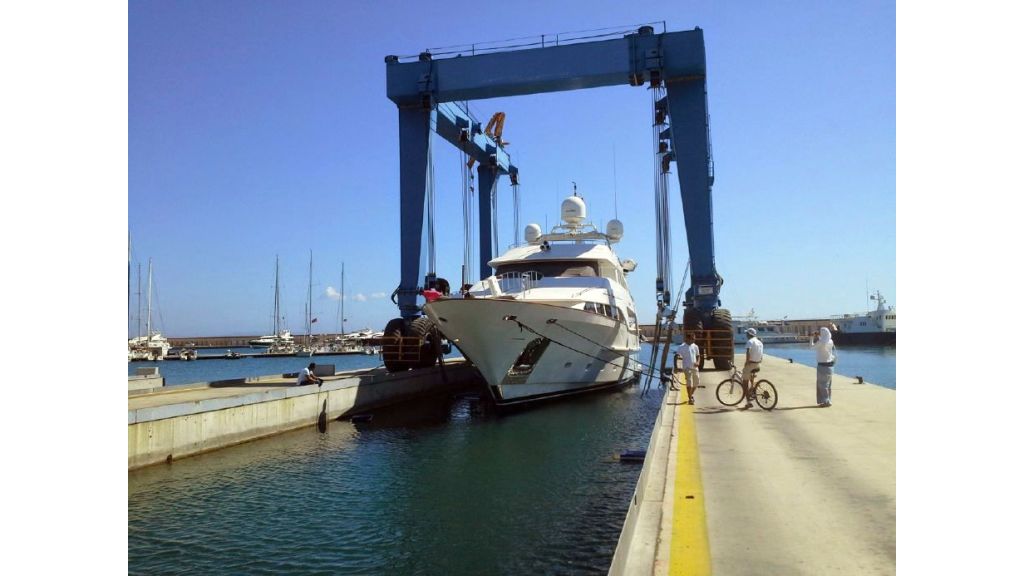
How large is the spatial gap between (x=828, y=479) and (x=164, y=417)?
1369cm

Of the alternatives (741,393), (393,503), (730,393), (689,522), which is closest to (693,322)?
(741,393)

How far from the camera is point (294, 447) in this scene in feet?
53.4

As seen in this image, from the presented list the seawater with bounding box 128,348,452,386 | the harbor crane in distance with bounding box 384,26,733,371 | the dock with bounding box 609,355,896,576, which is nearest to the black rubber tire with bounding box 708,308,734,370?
the harbor crane in distance with bounding box 384,26,733,371

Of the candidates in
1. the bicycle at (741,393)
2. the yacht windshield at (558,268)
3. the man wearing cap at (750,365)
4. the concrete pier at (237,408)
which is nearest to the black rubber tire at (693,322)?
the yacht windshield at (558,268)

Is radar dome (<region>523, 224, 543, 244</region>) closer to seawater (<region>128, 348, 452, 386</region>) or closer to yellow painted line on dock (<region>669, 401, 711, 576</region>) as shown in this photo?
seawater (<region>128, 348, 452, 386</region>)

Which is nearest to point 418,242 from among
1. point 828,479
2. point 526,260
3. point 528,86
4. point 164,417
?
point 526,260

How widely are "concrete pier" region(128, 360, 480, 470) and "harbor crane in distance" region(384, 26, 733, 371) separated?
3.57 metres

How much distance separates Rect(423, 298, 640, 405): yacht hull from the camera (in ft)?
61.4

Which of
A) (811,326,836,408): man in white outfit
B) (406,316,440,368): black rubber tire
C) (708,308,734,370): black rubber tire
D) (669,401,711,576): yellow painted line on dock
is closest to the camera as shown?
(669,401,711,576): yellow painted line on dock

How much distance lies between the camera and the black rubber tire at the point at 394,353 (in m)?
26.5

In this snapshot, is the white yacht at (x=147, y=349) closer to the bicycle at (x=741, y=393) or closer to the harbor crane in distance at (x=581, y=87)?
the harbor crane in distance at (x=581, y=87)

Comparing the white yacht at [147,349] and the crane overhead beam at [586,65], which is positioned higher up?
the crane overhead beam at [586,65]
